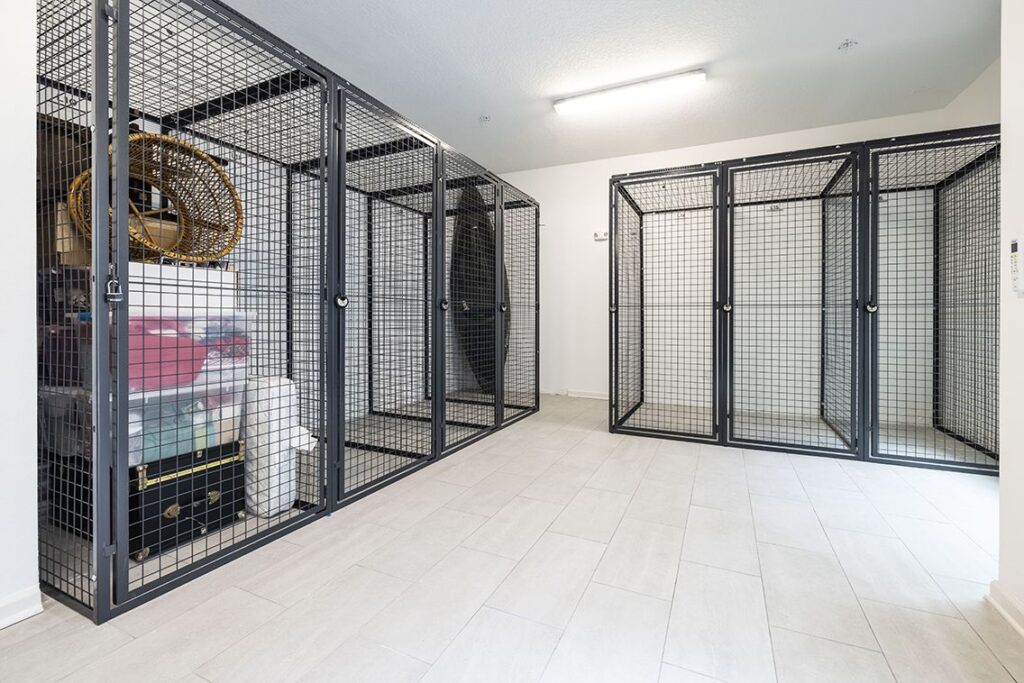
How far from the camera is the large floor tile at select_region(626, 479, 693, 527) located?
2.10m

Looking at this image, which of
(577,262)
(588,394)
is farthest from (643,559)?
(577,262)

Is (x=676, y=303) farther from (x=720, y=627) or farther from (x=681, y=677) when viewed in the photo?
(x=681, y=677)

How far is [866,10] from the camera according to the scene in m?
2.62

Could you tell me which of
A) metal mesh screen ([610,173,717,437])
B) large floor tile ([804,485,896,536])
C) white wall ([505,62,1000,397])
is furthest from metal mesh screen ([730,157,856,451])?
large floor tile ([804,485,896,536])

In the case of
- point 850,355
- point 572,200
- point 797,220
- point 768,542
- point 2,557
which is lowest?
point 768,542

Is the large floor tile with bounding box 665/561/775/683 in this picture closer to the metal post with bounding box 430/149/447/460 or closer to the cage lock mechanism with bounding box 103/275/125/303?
the metal post with bounding box 430/149/447/460

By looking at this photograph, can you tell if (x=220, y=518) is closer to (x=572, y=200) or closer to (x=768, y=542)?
(x=768, y=542)

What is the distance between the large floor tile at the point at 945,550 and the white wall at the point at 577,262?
3.39 metres

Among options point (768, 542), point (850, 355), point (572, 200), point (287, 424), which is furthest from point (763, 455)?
point (572, 200)

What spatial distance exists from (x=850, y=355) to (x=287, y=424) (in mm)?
3727

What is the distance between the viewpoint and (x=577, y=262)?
5469 millimetres

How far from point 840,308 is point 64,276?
182 inches

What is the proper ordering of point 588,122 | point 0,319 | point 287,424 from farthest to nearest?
point 588,122, point 287,424, point 0,319

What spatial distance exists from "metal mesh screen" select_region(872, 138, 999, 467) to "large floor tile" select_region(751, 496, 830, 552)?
1302 mm
